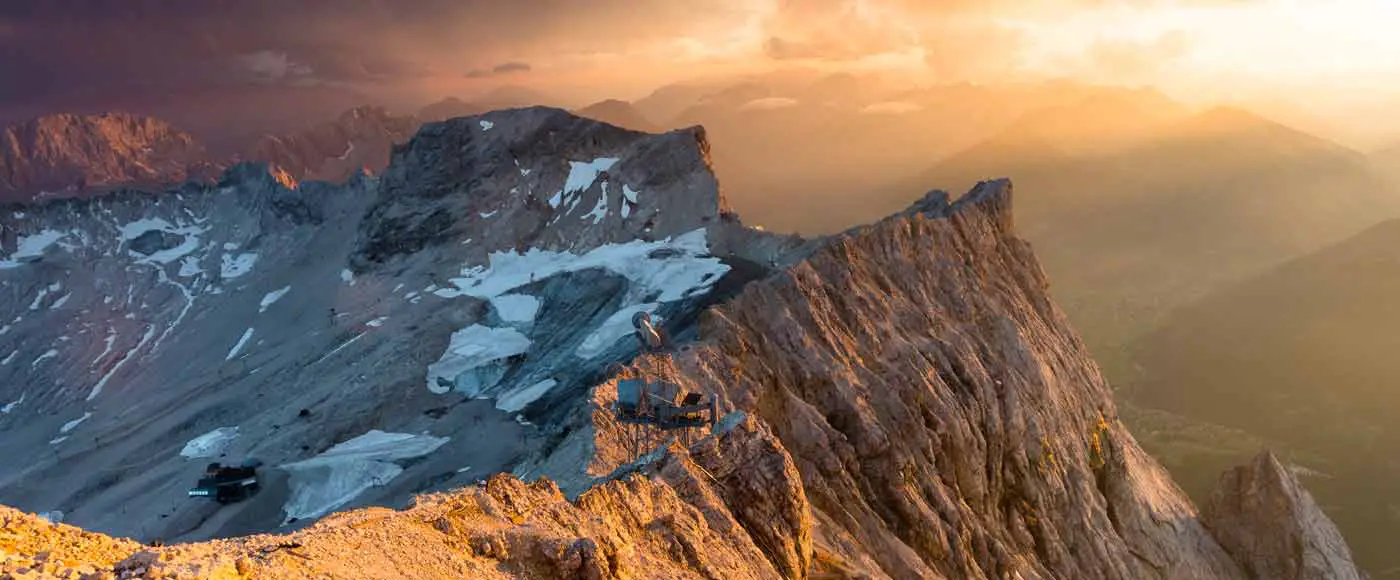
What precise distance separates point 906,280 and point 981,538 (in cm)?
2339

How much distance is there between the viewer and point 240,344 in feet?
545

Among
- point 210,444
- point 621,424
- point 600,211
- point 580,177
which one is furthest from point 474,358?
point 621,424

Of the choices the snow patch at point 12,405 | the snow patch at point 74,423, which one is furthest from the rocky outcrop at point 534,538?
the snow patch at point 12,405

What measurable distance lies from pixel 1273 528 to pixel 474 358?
3192 inches

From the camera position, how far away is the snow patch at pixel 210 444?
99.9m

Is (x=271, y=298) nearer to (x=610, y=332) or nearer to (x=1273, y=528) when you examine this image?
(x=610, y=332)

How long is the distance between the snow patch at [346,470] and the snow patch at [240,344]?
284 feet

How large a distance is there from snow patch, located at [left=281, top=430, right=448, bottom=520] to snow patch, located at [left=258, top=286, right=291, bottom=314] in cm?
11440

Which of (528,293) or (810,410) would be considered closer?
(810,410)

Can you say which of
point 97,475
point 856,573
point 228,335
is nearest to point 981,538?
point 856,573

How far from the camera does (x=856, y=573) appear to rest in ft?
119

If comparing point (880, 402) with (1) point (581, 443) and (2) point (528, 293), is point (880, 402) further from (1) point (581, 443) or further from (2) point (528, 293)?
(2) point (528, 293)

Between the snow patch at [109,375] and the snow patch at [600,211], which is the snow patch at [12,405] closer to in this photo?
the snow patch at [109,375]

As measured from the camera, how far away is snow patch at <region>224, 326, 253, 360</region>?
159 meters
